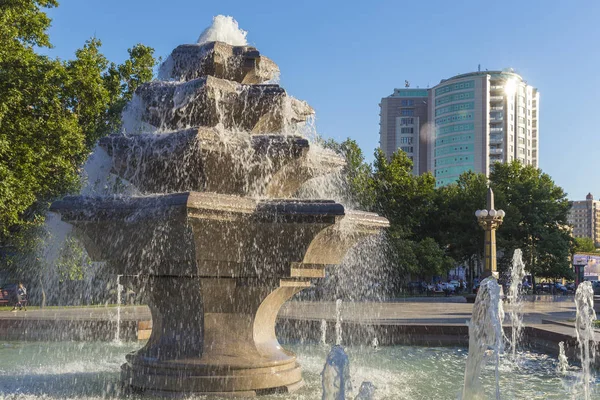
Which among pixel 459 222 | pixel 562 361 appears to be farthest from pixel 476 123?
pixel 562 361

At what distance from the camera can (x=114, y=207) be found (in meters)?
6.14

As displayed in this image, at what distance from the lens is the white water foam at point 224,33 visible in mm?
8180

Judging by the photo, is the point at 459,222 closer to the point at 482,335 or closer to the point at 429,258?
the point at 429,258

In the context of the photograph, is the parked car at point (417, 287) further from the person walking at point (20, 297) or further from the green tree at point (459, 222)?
the person walking at point (20, 297)

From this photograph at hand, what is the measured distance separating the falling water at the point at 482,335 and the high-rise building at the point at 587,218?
17973 centimetres

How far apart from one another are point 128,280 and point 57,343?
5042 mm

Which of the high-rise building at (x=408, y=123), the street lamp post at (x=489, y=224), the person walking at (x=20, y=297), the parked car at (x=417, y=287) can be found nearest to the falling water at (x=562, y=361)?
the street lamp post at (x=489, y=224)

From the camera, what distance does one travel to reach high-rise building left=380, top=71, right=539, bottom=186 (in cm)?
10488

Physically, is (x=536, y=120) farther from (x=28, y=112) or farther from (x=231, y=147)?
(x=231, y=147)

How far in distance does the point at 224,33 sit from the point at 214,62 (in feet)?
2.07

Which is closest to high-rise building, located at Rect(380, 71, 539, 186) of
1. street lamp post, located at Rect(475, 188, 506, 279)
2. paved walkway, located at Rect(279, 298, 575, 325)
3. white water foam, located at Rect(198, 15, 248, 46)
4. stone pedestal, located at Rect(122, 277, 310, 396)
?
street lamp post, located at Rect(475, 188, 506, 279)

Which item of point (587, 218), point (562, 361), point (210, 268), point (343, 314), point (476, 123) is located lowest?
point (343, 314)

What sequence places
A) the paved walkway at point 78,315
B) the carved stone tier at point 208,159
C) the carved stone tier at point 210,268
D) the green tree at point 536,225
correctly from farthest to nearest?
1. the green tree at point 536,225
2. the paved walkway at point 78,315
3. the carved stone tier at point 208,159
4. the carved stone tier at point 210,268

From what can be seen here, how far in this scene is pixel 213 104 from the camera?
704cm
